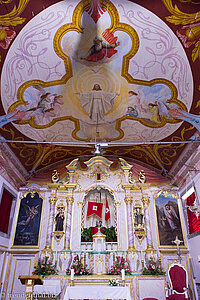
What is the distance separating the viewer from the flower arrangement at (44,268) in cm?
847

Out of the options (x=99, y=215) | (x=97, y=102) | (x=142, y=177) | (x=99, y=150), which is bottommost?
(x=99, y=215)

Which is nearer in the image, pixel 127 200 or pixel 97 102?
pixel 97 102

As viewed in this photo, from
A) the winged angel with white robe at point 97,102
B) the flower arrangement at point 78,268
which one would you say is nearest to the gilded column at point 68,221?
the flower arrangement at point 78,268

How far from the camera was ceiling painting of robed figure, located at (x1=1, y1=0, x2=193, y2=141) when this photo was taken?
5.83m

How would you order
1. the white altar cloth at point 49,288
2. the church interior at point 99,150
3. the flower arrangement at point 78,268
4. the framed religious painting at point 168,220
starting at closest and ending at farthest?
the church interior at point 99,150, the white altar cloth at point 49,288, the flower arrangement at point 78,268, the framed religious painting at point 168,220

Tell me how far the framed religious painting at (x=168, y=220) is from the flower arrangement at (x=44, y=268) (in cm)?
436

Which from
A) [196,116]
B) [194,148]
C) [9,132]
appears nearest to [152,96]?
[196,116]

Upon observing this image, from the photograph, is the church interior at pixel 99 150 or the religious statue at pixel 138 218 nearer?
the church interior at pixel 99 150

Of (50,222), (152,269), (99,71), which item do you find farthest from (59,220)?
(99,71)

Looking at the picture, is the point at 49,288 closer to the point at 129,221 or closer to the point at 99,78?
the point at 129,221

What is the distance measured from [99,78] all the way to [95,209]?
573cm

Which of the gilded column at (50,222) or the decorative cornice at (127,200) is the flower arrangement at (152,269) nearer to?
the decorative cornice at (127,200)

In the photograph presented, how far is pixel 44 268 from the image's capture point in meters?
8.59

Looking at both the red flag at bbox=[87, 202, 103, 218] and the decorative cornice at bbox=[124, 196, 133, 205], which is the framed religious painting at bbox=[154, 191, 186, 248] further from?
the red flag at bbox=[87, 202, 103, 218]
